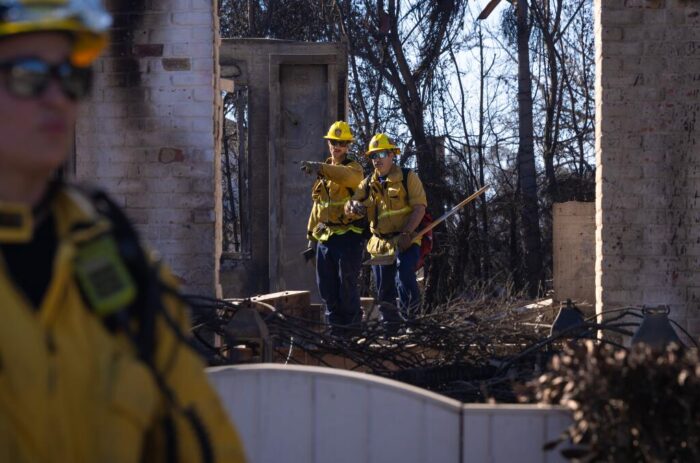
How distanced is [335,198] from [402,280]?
88 cm

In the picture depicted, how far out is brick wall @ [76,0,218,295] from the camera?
7.37 meters

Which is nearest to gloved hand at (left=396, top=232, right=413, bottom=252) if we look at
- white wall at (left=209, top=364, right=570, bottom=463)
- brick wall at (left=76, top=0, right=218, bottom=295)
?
brick wall at (left=76, top=0, right=218, bottom=295)

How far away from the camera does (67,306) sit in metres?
1.72

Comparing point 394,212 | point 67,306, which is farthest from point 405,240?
point 67,306

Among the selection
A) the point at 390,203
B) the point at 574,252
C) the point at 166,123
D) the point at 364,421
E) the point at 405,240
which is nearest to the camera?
the point at 364,421

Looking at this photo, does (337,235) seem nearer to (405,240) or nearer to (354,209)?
(354,209)

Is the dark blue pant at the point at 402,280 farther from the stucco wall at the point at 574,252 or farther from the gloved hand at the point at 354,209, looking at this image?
the stucco wall at the point at 574,252

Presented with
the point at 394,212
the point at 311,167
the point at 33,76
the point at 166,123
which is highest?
the point at 166,123

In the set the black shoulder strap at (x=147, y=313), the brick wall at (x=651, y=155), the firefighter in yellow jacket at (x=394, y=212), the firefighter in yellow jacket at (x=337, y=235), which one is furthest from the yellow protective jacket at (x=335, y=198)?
the black shoulder strap at (x=147, y=313)

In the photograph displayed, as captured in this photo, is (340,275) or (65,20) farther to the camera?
(340,275)

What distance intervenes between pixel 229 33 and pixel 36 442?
2129 centimetres

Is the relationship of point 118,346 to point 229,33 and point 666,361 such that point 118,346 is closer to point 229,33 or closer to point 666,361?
point 666,361

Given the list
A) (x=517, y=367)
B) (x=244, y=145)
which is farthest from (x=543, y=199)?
(x=517, y=367)

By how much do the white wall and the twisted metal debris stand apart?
93cm
